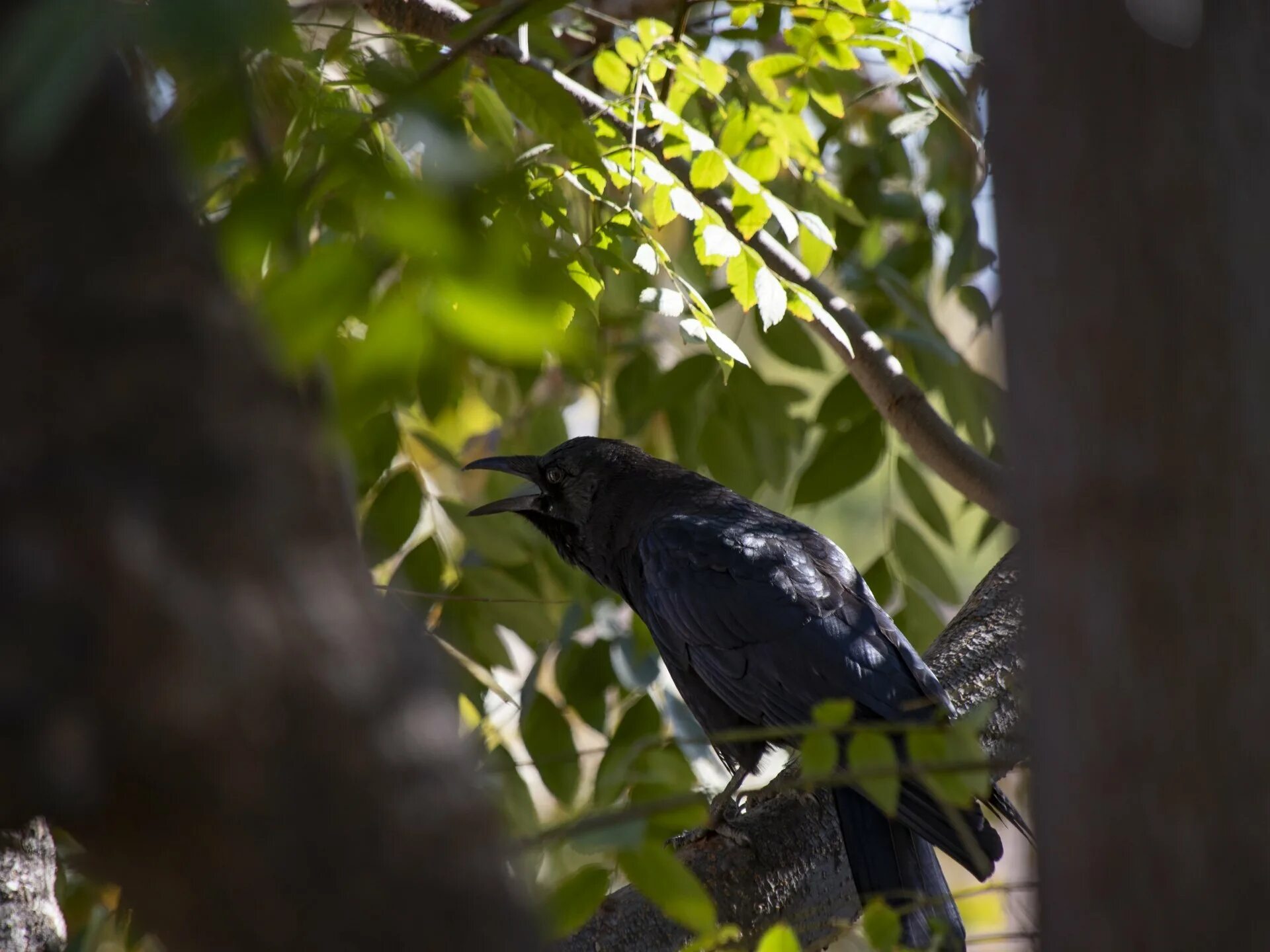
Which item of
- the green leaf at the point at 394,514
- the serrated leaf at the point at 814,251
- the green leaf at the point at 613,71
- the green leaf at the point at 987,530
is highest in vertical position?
the green leaf at the point at 613,71

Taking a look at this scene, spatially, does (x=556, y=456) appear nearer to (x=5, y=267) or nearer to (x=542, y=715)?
(x=542, y=715)

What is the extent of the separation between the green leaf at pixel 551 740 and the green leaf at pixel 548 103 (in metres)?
2.13

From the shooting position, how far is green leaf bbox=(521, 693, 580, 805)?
388cm

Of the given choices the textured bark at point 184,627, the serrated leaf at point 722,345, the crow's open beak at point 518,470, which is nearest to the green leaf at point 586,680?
the crow's open beak at point 518,470

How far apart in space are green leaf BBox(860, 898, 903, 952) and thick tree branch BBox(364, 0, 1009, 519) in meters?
2.46

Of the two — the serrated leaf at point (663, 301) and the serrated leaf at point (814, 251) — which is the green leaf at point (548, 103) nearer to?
the serrated leaf at point (663, 301)

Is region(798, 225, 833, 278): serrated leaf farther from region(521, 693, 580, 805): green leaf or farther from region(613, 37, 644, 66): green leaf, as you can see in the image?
region(521, 693, 580, 805): green leaf

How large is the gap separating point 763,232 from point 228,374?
10.7ft

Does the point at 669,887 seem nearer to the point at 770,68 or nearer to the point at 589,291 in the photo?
the point at 589,291

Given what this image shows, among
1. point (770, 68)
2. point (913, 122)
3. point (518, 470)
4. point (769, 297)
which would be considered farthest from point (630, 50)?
point (518, 470)

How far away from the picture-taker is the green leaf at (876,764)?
62.9 inches

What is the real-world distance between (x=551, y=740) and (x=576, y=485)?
1668mm

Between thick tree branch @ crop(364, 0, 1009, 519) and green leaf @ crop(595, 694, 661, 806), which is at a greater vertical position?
thick tree branch @ crop(364, 0, 1009, 519)

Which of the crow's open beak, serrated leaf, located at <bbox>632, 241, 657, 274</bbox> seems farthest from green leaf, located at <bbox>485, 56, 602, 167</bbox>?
the crow's open beak
